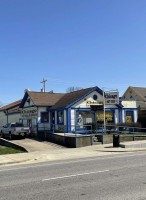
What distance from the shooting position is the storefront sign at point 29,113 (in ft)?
88.6

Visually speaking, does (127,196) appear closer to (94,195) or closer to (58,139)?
(94,195)

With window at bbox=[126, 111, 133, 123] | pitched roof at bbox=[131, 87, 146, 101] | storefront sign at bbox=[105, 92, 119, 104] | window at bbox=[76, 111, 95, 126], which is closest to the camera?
window at bbox=[76, 111, 95, 126]

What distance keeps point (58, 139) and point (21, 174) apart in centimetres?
1168

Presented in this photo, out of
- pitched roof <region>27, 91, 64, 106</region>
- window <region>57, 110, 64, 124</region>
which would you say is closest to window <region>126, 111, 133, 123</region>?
window <region>57, 110, 64, 124</region>

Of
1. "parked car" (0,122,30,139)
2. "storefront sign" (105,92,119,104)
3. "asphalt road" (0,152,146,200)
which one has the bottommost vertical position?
"asphalt road" (0,152,146,200)

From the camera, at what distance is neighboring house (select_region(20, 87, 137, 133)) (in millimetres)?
24375

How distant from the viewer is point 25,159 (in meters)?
13.6

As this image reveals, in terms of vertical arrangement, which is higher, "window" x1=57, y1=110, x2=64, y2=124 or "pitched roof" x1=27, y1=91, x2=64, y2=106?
"pitched roof" x1=27, y1=91, x2=64, y2=106

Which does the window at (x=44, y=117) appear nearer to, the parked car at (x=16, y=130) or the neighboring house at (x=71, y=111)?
the neighboring house at (x=71, y=111)

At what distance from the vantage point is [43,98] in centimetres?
2817

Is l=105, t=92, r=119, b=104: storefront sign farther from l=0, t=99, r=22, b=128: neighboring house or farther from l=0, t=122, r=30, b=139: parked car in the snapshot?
l=0, t=99, r=22, b=128: neighboring house

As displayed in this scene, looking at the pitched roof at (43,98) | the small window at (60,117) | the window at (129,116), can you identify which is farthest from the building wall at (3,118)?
the window at (129,116)

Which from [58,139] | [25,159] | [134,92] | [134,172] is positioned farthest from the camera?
[134,92]

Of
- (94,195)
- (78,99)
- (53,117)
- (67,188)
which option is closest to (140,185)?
(94,195)
